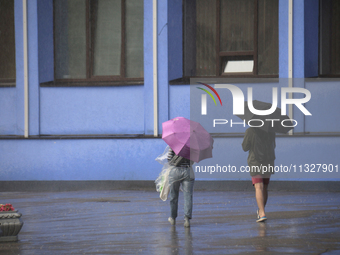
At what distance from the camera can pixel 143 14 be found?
48.9ft

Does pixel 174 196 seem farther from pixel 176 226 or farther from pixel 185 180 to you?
pixel 176 226

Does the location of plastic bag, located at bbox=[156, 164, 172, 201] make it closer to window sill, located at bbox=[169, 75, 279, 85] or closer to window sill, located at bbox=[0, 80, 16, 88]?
window sill, located at bbox=[169, 75, 279, 85]

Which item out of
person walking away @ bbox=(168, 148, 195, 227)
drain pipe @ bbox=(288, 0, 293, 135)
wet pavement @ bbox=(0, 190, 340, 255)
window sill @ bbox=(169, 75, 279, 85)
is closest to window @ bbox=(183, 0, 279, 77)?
window sill @ bbox=(169, 75, 279, 85)

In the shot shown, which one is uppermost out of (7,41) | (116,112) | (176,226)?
(7,41)

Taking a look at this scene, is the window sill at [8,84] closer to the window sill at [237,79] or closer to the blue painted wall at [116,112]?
the blue painted wall at [116,112]

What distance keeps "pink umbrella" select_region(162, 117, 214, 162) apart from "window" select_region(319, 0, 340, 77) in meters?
7.86

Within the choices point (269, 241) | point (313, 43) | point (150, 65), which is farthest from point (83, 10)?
point (269, 241)

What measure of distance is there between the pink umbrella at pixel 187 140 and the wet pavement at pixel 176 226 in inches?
44.2

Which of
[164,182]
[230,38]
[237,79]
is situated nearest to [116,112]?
[237,79]

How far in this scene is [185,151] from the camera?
7543mm

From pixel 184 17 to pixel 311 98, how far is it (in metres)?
4.26

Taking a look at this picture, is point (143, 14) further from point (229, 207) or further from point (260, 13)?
point (229, 207)

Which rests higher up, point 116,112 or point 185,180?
point 116,112

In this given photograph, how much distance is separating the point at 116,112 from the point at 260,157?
7.24 meters
